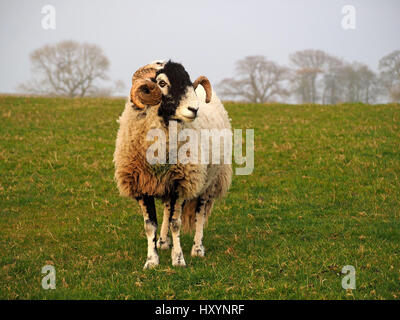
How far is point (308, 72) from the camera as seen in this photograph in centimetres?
4569

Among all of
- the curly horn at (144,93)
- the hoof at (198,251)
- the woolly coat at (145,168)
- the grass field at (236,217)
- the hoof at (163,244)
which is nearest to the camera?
the grass field at (236,217)

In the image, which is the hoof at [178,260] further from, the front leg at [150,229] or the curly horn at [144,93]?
the curly horn at [144,93]

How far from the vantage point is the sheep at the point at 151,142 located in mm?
6367

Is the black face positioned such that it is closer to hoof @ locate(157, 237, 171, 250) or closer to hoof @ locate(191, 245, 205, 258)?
hoof @ locate(191, 245, 205, 258)

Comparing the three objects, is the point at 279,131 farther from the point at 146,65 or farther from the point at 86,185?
the point at 146,65

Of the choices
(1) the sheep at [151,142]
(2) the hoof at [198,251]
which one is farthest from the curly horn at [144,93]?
(2) the hoof at [198,251]

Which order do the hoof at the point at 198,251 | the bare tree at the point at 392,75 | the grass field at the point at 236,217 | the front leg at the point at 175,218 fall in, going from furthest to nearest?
the bare tree at the point at 392,75
the hoof at the point at 198,251
the front leg at the point at 175,218
the grass field at the point at 236,217

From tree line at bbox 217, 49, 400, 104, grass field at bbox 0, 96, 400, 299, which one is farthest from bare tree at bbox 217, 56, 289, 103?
grass field at bbox 0, 96, 400, 299

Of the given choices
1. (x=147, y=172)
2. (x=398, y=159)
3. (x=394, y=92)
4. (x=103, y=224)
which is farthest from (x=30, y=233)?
(x=394, y=92)

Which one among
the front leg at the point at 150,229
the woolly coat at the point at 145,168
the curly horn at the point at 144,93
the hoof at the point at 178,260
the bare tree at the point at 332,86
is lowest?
the hoof at the point at 178,260

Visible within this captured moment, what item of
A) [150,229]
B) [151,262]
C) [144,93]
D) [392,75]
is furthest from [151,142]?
[392,75]

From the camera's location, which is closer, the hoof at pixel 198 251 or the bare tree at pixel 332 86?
the hoof at pixel 198 251

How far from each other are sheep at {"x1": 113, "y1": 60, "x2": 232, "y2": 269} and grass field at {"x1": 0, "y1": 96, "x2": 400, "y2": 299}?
64 cm

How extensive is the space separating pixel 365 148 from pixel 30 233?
445 inches
